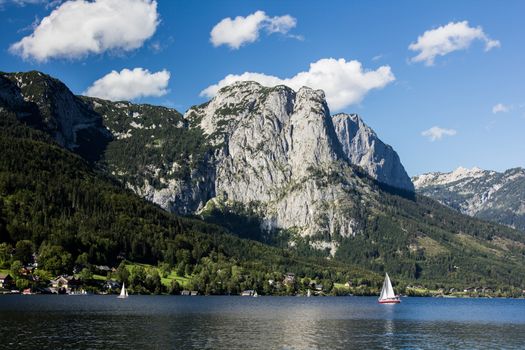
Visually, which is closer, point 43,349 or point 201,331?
point 43,349

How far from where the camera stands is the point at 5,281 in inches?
7544

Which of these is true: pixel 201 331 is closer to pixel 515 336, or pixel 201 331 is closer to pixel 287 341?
pixel 287 341

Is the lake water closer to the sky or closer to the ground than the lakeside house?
closer to the ground

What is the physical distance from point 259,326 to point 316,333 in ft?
43.6

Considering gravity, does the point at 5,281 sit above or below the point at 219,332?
above

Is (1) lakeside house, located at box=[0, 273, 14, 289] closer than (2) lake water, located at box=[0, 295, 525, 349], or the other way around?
(2) lake water, located at box=[0, 295, 525, 349]

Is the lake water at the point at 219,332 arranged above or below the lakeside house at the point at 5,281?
below

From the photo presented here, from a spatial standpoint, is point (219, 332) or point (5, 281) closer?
point (219, 332)

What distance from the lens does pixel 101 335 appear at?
91.0m

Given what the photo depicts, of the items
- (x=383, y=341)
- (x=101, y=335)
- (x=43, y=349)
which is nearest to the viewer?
(x=43, y=349)

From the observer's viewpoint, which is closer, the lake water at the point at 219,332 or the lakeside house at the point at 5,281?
the lake water at the point at 219,332

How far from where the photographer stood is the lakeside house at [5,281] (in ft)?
625

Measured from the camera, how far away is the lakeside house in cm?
19062

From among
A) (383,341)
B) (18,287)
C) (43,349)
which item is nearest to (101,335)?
(43,349)
